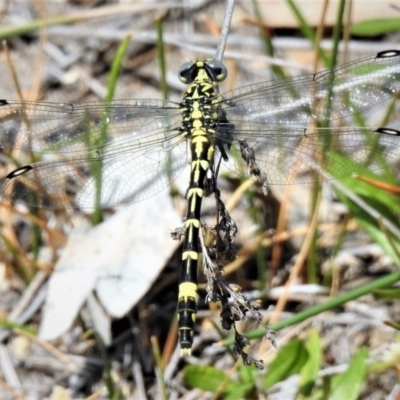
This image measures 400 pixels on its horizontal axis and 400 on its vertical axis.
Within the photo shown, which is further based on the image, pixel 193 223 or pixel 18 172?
pixel 18 172

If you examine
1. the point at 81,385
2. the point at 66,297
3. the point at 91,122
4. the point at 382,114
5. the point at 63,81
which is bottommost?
the point at 81,385

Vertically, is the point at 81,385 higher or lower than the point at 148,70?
lower

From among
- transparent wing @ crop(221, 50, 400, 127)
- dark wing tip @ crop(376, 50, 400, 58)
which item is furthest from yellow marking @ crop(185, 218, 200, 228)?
dark wing tip @ crop(376, 50, 400, 58)

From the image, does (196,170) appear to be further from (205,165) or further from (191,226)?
(191,226)

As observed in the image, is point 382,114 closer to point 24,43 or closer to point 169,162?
point 169,162

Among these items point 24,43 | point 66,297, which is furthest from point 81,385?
point 24,43

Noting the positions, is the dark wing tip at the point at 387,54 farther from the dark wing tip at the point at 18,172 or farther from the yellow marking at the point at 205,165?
the dark wing tip at the point at 18,172

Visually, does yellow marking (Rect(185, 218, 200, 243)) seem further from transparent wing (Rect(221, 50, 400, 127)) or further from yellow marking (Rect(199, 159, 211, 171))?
transparent wing (Rect(221, 50, 400, 127))

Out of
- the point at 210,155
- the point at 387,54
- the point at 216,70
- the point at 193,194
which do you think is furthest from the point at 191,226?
the point at 387,54
